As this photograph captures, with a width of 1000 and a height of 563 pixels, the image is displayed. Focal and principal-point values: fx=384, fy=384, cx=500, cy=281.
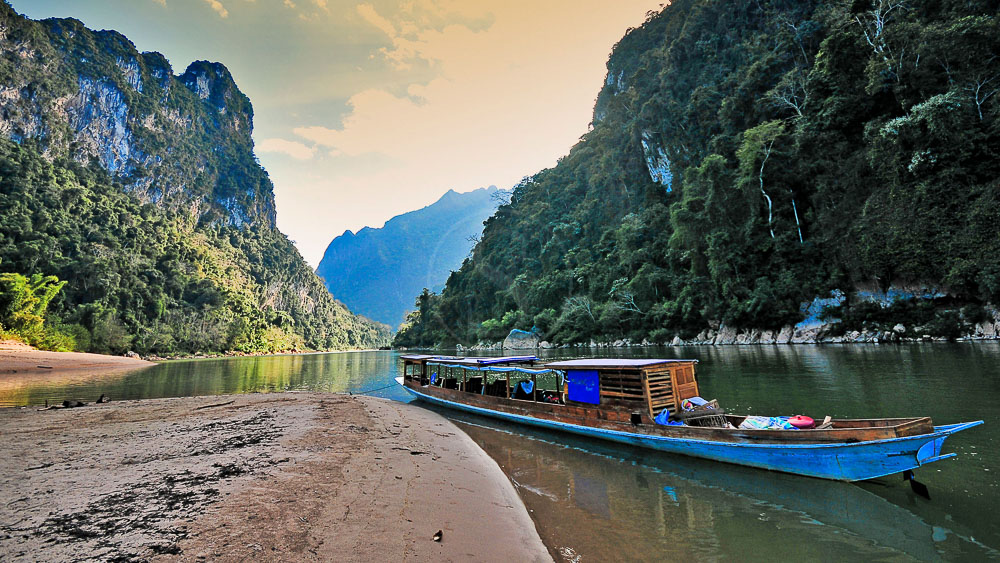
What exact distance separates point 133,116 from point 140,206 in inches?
1435

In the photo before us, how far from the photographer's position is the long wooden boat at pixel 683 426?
5926 mm

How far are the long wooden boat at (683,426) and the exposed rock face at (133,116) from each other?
118697 millimetres

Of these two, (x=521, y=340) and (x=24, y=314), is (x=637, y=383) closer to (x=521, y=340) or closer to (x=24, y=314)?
(x=521, y=340)

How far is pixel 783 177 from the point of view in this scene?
3756 cm

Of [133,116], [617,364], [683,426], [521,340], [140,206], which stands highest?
[133,116]

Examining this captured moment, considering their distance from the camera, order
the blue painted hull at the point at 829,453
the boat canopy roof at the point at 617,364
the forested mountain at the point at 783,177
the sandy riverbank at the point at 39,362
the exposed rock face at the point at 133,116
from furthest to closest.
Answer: the exposed rock face at the point at 133,116 < the sandy riverbank at the point at 39,362 < the forested mountain at the point at 783,177 < the boat canopy roof at the point at 617,364 < the blue painted hull at the point at 829,453

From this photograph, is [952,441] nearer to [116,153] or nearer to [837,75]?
[837,75]

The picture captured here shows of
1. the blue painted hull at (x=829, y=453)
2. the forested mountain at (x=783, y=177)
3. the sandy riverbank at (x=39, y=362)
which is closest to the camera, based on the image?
the blue painted hull at (x=829, y=453)

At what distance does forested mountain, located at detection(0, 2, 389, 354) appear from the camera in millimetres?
58062

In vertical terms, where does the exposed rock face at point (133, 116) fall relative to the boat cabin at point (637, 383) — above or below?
above

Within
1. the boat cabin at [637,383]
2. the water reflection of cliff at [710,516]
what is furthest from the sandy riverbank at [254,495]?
the boat cabin at [637,383]

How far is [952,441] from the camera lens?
8008 mm

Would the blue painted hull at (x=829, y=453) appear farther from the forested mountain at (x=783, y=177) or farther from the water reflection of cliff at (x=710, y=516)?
the forested mountain at (x=783, y=177)

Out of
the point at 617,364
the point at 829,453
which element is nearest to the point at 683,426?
the point at 617,364
